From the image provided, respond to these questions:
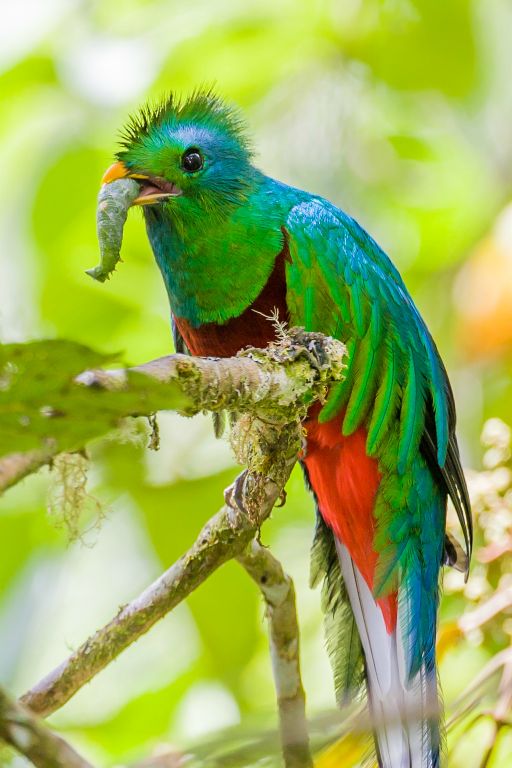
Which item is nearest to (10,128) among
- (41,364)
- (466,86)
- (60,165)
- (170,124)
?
(60,165)

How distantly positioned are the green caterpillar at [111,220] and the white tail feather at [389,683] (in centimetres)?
119

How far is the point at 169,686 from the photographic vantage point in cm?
409

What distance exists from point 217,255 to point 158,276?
145 cm

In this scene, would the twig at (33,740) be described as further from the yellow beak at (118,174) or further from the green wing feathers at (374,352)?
the yellow beak at (118,174)

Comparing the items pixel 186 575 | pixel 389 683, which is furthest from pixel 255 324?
pixel 389 683

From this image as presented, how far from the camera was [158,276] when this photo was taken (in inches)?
181

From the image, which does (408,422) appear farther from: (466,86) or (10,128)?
(10,128)

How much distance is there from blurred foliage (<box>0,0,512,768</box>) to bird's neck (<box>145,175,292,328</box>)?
0.53 meters

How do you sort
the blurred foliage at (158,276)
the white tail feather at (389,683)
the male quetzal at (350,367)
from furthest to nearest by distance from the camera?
1. the blurred foliage at (158,276)
2. the male quetzal at (350,367)
3. the white tail feather at (389,683)

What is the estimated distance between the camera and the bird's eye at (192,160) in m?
3.29

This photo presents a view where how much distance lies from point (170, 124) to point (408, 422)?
3.71 feet

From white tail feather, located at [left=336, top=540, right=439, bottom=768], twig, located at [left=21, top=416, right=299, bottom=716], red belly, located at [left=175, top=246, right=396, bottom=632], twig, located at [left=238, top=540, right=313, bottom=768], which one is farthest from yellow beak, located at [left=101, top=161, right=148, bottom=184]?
white tail feather, located at [left=336, top=540, right=439, bottom=768]

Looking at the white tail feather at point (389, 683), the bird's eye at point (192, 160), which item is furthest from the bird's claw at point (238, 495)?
the bird's eye at point (192, 160)

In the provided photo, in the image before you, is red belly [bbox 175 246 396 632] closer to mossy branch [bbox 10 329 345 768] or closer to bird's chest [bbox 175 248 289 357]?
bird's chest [bbox 175 248 289 357]
